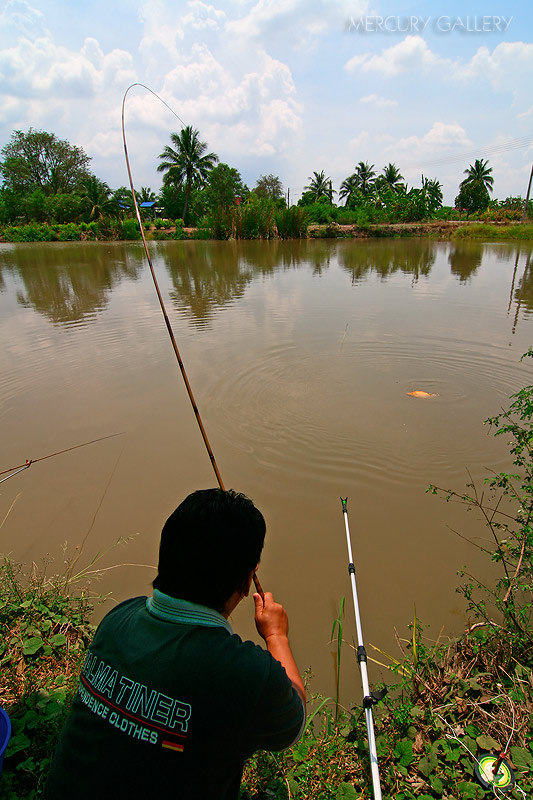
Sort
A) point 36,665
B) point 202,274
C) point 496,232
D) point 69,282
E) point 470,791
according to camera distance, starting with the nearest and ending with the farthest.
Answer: point 470,791 < point 36,665 < point 69,282 < point 202,274 < point 496,232

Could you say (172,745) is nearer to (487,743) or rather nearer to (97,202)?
(487,743)

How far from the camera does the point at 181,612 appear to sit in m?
1.03

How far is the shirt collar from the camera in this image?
1025 mm

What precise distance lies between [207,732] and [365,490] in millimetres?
2839

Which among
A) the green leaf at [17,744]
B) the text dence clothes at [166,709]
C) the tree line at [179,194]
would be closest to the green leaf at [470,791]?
the text dence clothes at [166,709]

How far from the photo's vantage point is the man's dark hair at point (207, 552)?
1.09 metres

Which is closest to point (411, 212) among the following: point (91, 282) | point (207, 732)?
point (91, 282)

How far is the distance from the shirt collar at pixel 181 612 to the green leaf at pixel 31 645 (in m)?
1.44

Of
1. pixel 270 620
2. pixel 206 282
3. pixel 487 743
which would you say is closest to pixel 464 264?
pixel 206 282

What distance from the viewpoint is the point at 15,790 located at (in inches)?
59.2

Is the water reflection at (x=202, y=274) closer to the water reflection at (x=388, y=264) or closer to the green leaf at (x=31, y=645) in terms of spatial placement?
the water reflection at (x=388, y=264)

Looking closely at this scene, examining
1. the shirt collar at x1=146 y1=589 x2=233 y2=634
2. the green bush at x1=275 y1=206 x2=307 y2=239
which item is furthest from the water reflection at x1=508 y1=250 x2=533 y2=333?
the green bush at x1=275 y1=206 x2=307 y2=239

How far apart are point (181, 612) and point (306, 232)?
37172 millimetres

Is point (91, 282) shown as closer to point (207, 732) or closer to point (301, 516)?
point (301, 516)
